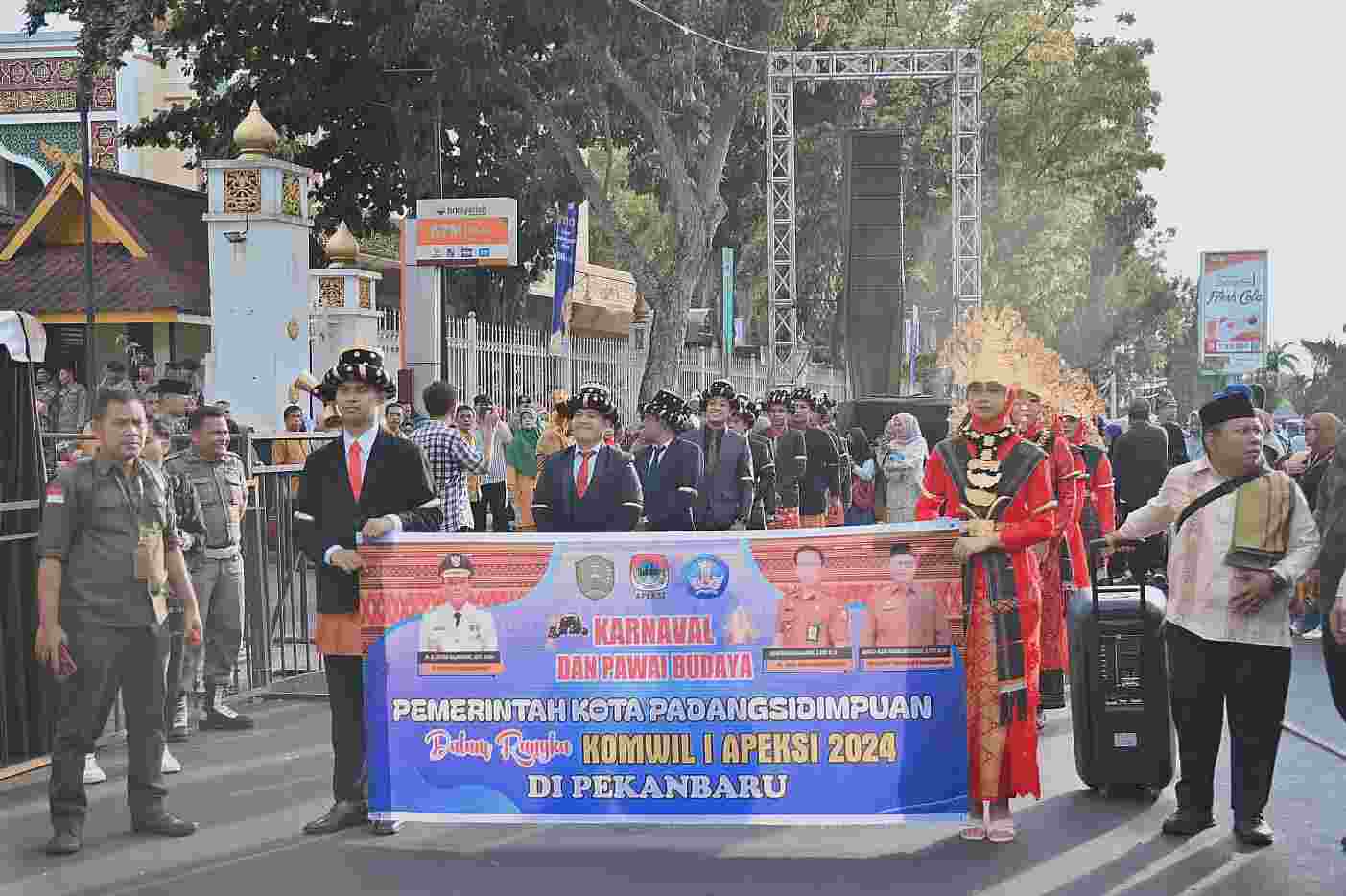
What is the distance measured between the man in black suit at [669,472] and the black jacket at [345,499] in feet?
11.7

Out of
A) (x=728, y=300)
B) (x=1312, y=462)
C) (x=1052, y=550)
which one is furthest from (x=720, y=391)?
(x=728, y=300)

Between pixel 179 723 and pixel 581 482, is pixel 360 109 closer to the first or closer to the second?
pixel 179 723

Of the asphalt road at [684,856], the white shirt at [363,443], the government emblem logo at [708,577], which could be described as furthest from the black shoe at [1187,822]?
the white shirt at [363,443]

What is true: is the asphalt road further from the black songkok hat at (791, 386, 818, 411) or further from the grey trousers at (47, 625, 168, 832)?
the black songkok hat at (791, 386, 818, 411)

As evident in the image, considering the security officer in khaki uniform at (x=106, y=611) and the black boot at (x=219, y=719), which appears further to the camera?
the black boot at (x=219, y=719)

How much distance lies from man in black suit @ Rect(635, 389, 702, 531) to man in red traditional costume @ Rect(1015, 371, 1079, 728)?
2.36 meters

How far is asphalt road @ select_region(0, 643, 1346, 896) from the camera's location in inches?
253

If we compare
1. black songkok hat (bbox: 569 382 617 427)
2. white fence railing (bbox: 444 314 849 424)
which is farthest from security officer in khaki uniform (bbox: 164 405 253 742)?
white fence railing (bbox: 444 314 849 424)

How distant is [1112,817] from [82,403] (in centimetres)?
1480

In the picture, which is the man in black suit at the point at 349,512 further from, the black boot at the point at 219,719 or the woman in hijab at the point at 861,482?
the woman in hijab at the point at 861,482

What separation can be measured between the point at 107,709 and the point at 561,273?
19893mm

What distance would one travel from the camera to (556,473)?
9281mm

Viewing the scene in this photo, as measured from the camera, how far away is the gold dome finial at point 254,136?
1962 cm

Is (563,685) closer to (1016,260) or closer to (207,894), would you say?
(207,894)
